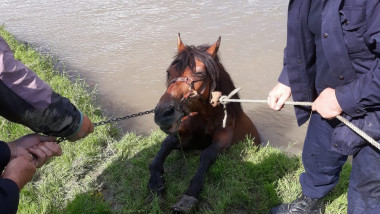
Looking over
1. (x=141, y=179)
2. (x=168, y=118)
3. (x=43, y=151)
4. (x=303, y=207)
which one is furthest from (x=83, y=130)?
(x=303, y=207)

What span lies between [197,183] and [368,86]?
5.98ft

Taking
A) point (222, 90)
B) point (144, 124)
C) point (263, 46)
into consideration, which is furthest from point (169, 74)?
point (263, 46)

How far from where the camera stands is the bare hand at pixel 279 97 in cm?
260

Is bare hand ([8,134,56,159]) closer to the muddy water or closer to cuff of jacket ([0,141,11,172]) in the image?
cuff of jacket ([0,141,11,172])

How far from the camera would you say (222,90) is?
3564 mm

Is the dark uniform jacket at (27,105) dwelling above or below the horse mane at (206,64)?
above

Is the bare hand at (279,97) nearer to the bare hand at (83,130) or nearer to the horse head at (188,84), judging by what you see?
the horse head at (188,84)

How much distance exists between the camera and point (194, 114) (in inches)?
146

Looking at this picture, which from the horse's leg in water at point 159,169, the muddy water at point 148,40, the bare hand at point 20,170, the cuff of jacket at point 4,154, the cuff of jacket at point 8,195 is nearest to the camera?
the cuff of jacket at point 8,195

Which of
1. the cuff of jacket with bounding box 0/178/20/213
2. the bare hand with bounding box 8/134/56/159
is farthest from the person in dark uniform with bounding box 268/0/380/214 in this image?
the cuff of jacket with bounding box 0/178/20/213

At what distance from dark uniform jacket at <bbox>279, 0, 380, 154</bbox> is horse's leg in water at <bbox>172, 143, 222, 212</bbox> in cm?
134

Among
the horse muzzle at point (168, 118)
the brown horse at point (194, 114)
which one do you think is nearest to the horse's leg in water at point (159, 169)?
the brown horse at point (194, 114)

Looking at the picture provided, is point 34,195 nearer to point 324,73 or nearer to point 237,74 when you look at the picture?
point 324,73

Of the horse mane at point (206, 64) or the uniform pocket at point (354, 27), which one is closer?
the uniform pocket at point (354, 27)
